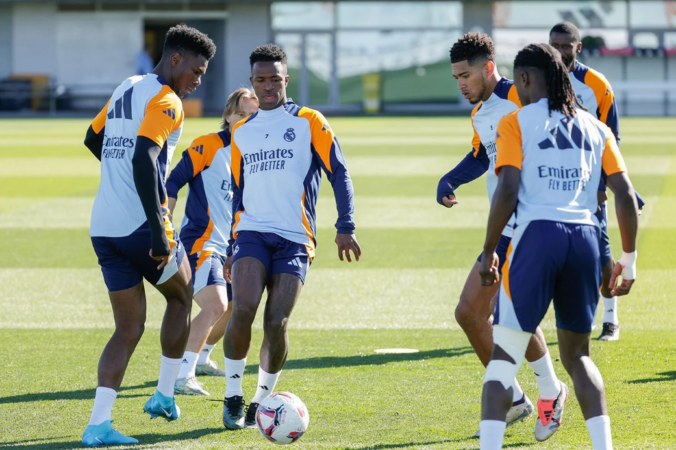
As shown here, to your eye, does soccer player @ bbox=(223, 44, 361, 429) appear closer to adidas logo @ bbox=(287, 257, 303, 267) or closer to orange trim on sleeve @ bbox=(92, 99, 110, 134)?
adidas logo @ bbox=(287, 257, 303, 267)

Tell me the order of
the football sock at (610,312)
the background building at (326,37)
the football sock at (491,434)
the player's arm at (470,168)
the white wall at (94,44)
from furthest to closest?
the white wall at (94,44), the background building at (326,37), the football sock at (610,312), the player's arm at (470,168), the football sock at (491,434)

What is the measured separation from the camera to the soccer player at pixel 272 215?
523cm

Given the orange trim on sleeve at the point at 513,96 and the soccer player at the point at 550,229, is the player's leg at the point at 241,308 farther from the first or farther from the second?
the orange trim on sleeve at the point at 513,96

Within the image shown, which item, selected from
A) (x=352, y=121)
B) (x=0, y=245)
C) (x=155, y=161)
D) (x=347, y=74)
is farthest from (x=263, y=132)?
(x=347, y=74)

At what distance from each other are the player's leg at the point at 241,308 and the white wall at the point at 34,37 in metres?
39.0

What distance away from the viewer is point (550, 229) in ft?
13.4

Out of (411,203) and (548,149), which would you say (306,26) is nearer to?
(411,203)

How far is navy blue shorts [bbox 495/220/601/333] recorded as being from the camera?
13.4 feet

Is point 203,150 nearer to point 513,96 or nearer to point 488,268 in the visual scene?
point 513,96

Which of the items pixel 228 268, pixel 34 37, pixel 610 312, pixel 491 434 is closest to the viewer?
pixel 491 434

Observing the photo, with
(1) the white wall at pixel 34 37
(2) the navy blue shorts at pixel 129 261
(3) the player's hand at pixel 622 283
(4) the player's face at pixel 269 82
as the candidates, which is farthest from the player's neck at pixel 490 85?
(1) the white wall at pixel 34 37

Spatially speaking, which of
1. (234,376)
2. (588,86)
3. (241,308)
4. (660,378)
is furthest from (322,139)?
(660,378)

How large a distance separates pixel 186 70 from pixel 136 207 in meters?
0.82

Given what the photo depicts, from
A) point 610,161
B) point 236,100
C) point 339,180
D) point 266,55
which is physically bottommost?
point 339,180
